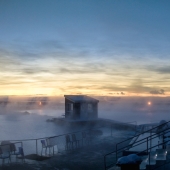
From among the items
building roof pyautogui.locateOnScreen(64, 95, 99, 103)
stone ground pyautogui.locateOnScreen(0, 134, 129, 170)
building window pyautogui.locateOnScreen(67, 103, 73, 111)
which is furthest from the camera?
building window pyautogui.locateOnScreen(67, 103, 73, 111)

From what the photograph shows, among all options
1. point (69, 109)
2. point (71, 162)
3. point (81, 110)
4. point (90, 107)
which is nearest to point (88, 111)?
point (90, 107)

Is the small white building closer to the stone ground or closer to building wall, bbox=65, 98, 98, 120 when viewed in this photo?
building wall, bbox=65, 98, 98, 120

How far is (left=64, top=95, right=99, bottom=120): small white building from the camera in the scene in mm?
31281

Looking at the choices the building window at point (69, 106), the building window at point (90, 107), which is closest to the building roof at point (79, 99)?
the building window at point (90, 107)

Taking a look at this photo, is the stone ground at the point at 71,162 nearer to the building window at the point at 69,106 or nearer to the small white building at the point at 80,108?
the small white building at the point at 80,108

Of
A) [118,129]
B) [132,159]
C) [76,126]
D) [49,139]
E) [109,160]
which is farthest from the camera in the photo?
[76,126]

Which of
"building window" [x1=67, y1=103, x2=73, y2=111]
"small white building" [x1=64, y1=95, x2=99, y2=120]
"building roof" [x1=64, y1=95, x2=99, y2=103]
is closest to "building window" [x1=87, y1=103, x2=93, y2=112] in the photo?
"small white building" [x1=64, y1=95, x2=99, y2=120]

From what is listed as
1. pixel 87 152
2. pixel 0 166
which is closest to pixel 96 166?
pixel 87 152

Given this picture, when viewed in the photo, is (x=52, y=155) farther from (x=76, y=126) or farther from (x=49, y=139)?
(x=76, y=126)

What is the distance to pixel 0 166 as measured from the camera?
11.8 metres

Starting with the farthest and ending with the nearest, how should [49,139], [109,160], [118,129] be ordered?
[118,129]
[49,139]
[109,160]

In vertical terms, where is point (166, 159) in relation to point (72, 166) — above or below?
above

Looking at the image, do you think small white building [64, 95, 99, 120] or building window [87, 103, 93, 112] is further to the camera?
building window [87, 103, 93, 112]

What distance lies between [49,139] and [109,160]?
4257 mm
